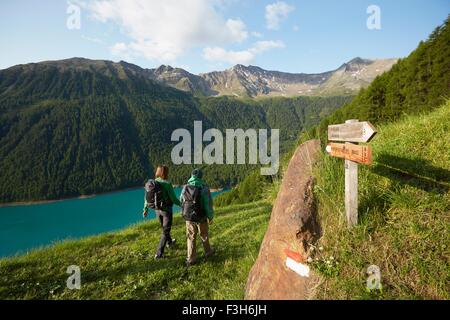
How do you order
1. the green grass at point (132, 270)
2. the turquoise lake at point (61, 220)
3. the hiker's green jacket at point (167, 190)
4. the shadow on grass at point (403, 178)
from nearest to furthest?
the shadow on grass at point (403, 178), the green grass at point (132, 270), the hiker's green jacket at point (167, 190), the turquoise lake at point (61, 220)

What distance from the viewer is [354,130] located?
545cm

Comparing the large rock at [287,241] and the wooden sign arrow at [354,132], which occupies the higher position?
the wooden sign arrow at [354,132]

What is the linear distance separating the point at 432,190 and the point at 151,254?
9036 mm

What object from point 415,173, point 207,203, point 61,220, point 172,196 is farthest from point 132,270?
point 61,220

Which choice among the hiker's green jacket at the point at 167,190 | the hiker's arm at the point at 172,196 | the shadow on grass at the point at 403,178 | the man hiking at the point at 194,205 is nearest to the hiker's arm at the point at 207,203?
the man hiking at the point at 194,205

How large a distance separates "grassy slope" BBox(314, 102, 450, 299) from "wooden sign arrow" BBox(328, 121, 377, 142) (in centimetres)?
76

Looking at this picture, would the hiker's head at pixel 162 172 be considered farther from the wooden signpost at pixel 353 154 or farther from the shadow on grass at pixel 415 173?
the shadow on grass at pixel 415 173

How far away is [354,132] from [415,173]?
2520 mm

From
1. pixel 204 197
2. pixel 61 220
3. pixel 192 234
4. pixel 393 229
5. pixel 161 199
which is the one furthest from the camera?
pixel 61 220

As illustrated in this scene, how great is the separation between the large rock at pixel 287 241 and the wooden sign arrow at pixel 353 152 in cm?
85

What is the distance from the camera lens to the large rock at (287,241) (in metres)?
4.83

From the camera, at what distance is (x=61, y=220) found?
108062mm

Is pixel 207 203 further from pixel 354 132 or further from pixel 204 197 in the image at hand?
pixel 354 132
